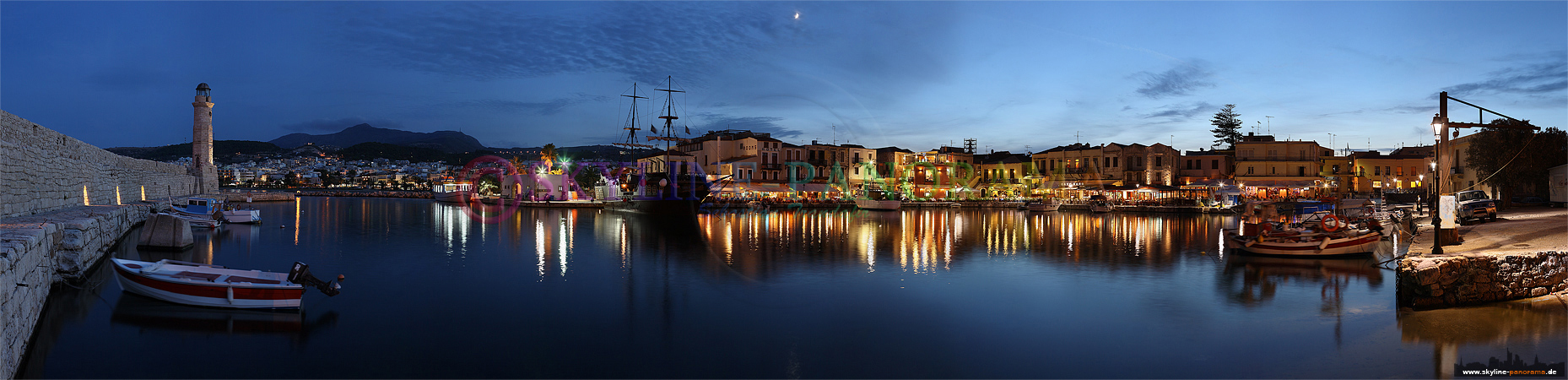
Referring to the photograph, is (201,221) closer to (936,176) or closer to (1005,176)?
(936,176)

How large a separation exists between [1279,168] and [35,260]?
5893 centimetres

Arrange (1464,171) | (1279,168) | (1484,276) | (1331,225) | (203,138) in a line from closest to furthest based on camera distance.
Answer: (1484,276)
(1331,225)
(1464,171)
(1279,168)
(203,138)

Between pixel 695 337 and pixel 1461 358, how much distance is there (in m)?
8.53

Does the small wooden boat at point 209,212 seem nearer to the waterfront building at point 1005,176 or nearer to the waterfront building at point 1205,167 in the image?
the waterfront building at point 1005,176

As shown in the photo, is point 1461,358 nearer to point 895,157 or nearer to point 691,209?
point 691,209

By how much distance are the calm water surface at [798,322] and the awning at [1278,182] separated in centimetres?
3693

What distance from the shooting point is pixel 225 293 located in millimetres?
9617

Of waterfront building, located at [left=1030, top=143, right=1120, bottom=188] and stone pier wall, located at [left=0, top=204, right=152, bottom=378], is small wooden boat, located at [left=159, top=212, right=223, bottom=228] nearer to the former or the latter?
stone pier wall, located at [left=0, top=204, right=152, bottom=378]

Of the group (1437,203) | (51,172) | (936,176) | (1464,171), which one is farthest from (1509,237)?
(936,176)

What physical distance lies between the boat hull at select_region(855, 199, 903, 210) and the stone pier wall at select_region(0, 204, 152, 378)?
38.4m

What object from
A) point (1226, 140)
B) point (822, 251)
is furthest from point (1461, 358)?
point (1226, 140)

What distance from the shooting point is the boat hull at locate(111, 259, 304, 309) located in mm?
9539

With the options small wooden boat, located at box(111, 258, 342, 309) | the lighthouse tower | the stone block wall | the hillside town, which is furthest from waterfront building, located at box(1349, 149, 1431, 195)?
the lighthouse tower

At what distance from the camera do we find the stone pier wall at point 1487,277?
31.1 feet
